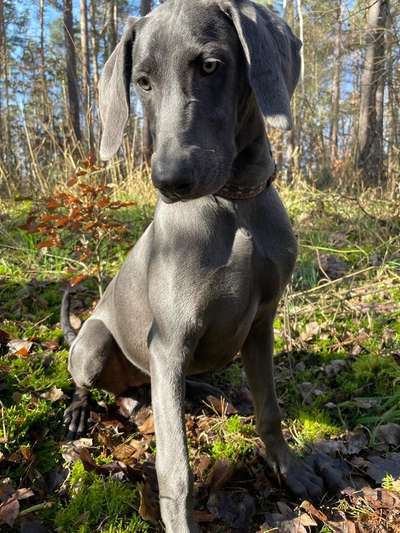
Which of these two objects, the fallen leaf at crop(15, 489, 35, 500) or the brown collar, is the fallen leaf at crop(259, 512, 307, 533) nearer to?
the fallen leaf at crop(15, 489, 35, 500)

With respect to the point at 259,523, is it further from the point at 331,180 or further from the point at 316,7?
the point at 316,7

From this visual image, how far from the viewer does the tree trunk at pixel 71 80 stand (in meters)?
5.51

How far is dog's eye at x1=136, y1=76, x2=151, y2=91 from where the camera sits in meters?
1.78

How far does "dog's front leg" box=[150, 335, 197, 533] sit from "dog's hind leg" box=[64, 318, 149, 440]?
0.77 metres

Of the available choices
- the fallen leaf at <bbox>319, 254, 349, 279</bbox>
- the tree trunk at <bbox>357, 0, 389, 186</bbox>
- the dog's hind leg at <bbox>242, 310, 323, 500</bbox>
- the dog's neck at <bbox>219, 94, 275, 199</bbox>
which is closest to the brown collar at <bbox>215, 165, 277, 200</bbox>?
the dog's neck at <bbox>219, 94, 275, 199</bbox>

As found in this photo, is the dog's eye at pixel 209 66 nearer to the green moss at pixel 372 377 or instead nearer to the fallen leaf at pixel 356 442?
the fallen leaf at pixel 356 442

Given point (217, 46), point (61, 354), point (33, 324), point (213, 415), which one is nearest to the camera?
point (217, 46)

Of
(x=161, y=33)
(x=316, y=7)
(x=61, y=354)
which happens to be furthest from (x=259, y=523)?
(x=316, y=7)

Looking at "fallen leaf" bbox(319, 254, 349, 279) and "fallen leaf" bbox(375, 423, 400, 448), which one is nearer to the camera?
"fallen leaf" bbox(375, 423, 400, 448)

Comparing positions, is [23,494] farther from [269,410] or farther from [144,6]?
[144,6]

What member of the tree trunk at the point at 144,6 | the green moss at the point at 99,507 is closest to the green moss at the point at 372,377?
the green moss at the point at 99,507

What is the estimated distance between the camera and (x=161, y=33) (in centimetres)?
168

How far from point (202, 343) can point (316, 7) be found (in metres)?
10.2

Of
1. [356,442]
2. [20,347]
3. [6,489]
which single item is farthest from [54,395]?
[356,442]
